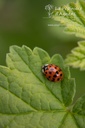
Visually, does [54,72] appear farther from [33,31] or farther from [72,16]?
[33,31]

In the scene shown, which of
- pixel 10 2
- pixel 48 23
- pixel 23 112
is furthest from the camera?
pixel 10 2

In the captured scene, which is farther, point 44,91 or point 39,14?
point 39,14

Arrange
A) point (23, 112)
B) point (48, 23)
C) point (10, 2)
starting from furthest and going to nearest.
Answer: point (10, 2) → point (48, 23) → point (23, 112)

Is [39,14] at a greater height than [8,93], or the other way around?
[39,14]

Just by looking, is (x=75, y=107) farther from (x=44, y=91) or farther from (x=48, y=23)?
(x=48, y=23)

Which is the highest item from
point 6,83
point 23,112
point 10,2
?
point 10,2

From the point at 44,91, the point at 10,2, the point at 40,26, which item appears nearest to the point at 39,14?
the point at 40,26

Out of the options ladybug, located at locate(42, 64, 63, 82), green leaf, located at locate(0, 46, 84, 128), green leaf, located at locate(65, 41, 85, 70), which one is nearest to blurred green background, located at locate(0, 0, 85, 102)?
ladybug, located at locate(42, 64, 63, 82)
